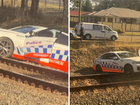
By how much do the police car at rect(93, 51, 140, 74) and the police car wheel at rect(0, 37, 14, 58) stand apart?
6.04 feet

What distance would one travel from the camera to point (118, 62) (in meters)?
3.59

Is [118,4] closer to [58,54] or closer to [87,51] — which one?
[87,51]

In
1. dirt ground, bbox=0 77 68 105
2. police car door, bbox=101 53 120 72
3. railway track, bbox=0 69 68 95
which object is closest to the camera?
dirt ground, bbox=0 77 68 105

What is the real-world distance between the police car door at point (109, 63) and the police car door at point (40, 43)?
1.21 m

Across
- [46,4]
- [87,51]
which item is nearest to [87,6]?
[46,4]

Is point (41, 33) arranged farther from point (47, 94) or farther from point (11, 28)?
point (47, 94)

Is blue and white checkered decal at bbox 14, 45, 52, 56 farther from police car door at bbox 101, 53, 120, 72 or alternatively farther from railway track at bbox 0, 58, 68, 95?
police car door at bbox 101, 53, 120, 72

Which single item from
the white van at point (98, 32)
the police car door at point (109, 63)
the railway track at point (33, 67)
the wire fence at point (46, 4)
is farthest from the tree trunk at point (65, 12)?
the police car door at point (109, 63)

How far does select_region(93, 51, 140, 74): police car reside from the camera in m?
3.49

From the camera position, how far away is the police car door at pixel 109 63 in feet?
11.8

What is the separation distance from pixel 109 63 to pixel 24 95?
76.8 inches

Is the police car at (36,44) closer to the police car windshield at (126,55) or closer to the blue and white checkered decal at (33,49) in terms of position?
the blue and white checkered decal at (33,49)

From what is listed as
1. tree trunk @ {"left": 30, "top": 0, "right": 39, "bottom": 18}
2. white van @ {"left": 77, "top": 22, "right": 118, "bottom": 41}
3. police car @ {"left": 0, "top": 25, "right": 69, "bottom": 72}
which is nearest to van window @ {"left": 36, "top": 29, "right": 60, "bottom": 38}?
police car @ {"left": 0, "top": 25, "right": 69, "bottom": 72}

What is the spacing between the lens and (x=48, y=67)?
3463mm
